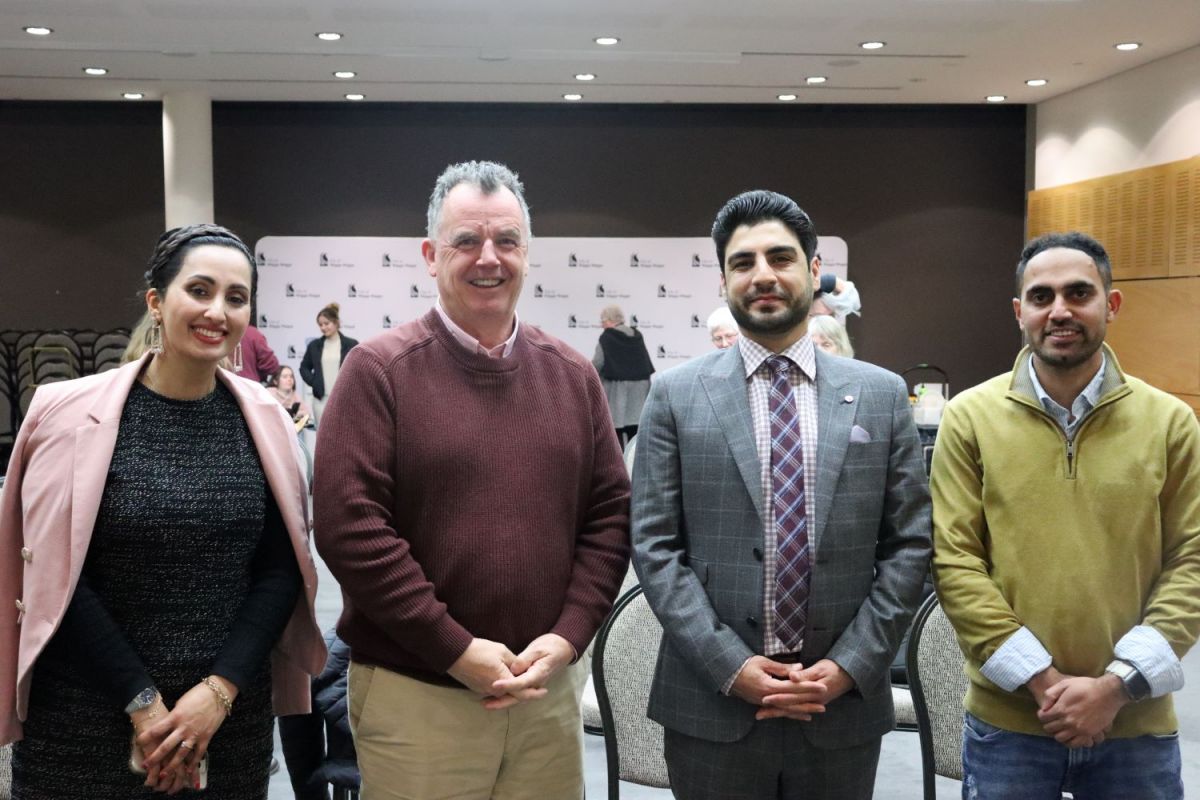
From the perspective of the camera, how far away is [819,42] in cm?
908

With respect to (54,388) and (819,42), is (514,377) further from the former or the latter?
(819,42)

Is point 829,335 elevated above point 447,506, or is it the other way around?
point 829,335

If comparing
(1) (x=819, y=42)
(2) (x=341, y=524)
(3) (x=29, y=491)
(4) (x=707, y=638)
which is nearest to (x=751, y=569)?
(4) (x=707, y=638)

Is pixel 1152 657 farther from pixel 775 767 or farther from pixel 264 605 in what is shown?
pixel 264 605

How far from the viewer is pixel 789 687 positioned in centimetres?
188

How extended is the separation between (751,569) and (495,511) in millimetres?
459

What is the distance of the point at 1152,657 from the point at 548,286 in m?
10.7

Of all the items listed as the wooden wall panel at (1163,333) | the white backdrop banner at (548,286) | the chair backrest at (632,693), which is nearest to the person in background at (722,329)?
the chair backrest at (632,693)

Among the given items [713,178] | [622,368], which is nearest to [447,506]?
[622,368]

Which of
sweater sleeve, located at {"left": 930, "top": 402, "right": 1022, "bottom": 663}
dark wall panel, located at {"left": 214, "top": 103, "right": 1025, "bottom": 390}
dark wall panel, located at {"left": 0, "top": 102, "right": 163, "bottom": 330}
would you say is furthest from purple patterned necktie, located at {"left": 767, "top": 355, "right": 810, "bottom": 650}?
dark wall panel, located at {"left": 0, "top": 102, "right": 163, "bottom": 330}

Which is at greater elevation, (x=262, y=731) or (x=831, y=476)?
(x=831, y=476)

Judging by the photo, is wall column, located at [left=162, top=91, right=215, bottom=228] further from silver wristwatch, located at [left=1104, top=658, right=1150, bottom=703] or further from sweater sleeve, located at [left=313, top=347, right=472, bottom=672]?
silver wristwatch, located at [left=1104, top=658, right=1150, bottom=703]

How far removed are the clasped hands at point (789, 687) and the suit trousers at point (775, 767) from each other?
0.15 feet

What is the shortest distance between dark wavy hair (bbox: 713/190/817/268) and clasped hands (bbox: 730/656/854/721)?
2.39 feet
